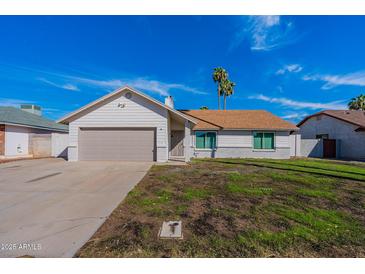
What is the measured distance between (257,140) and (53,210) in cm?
1534

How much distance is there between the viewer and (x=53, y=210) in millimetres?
4492

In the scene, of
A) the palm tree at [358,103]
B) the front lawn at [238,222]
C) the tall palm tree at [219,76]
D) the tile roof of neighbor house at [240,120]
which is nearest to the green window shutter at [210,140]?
the tile roof of neighbor house at [240,120]

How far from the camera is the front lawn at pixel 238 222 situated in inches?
117

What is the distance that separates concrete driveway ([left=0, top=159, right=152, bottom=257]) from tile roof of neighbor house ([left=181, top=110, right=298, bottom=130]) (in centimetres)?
1069

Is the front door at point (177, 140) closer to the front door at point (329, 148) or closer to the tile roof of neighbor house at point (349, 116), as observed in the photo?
the front door at point (329, 148)

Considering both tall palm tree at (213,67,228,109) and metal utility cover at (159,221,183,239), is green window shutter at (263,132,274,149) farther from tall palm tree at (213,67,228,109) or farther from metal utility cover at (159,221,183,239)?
tall palm tree at (213,67,228,109)

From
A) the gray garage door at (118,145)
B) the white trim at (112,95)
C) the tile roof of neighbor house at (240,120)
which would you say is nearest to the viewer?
the white trim at (112,95)

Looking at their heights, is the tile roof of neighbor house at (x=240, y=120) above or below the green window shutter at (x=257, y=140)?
above

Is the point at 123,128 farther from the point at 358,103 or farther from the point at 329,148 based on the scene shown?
the point at 358,103

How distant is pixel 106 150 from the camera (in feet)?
42.6

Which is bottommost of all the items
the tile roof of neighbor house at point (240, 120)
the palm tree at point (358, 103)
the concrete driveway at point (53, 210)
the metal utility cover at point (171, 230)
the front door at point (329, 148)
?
the concrete driveway at point (53, 210)

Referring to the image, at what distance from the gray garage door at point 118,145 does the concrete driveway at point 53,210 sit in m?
5.09
